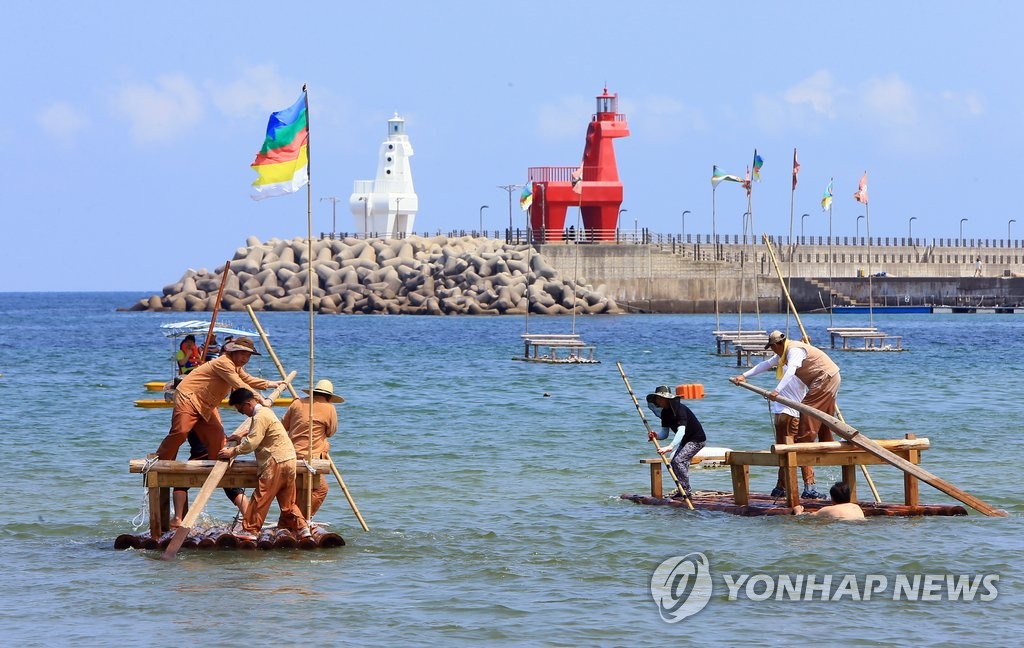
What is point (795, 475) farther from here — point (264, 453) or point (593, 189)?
point (593, 189)

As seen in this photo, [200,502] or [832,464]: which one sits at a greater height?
[832,464]

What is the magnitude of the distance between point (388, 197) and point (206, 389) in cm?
8507

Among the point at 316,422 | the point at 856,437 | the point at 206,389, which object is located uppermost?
the point at 206,389

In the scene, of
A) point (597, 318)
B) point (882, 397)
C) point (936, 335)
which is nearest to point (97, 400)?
point (882, 397)

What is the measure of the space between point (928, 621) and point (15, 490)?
1121cm

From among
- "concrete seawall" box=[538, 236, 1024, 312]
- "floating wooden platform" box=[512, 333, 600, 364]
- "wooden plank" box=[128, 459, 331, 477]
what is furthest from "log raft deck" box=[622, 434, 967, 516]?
"concrete seawall" box=[538, 236, 1024, 312]

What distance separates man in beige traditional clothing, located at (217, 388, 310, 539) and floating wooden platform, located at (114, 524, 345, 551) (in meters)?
0.21

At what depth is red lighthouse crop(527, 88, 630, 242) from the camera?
83000 mm

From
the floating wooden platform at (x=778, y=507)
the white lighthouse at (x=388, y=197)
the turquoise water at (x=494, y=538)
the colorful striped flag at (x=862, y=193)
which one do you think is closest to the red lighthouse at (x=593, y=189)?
the white lighthouse at (x=388, y=197)

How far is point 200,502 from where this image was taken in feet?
42.0

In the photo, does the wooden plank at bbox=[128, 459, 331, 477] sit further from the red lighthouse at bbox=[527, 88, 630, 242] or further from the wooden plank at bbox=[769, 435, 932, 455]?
the red lighthouse at bbox=[527, 88, 630, 242]

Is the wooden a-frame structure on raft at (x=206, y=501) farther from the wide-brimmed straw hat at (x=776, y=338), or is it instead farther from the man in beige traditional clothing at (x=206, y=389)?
the wide-brimmed straw hat at (x=776, y=338)

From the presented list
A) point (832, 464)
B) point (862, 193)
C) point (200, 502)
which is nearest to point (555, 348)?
point (862, 193)

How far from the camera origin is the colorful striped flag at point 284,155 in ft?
44.1
